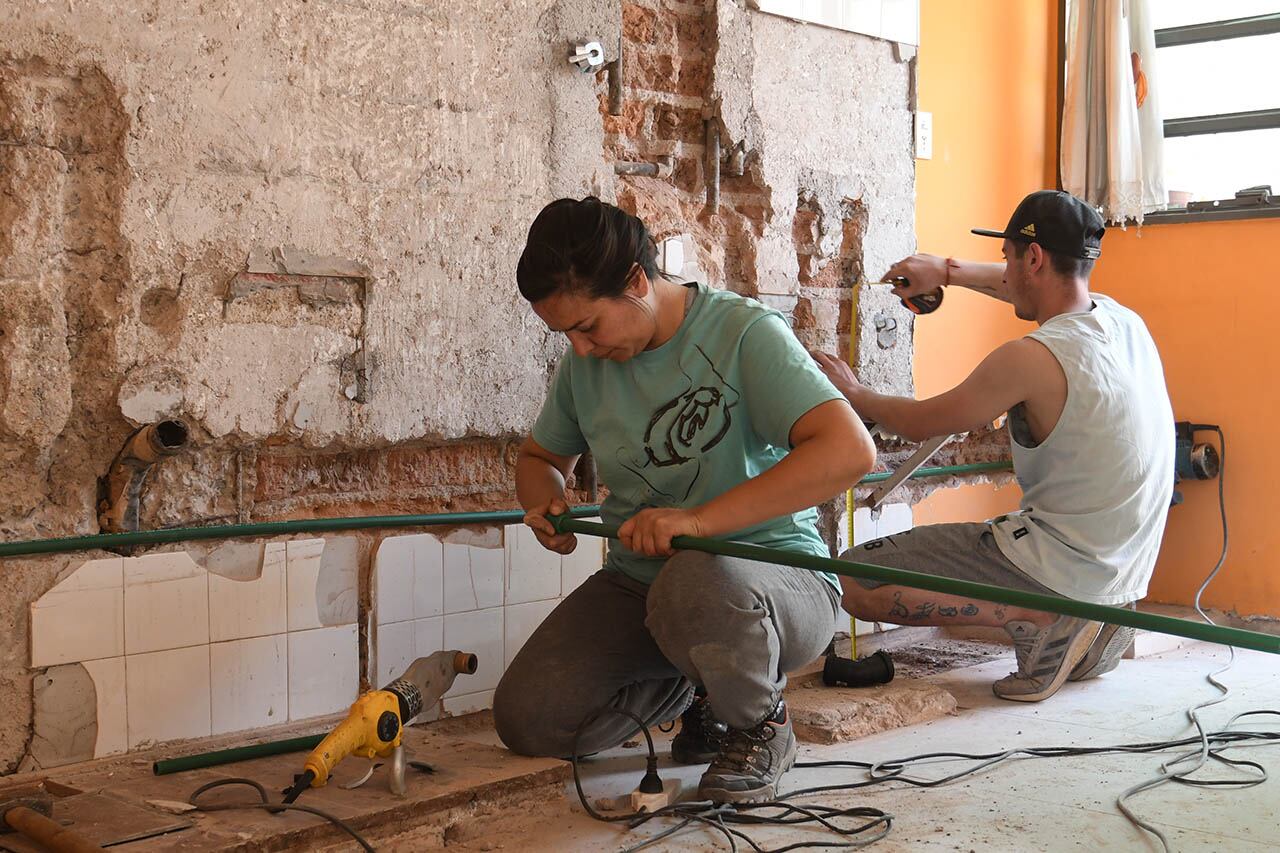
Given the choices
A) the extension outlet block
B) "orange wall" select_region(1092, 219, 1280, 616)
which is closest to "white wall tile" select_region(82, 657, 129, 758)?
the extension outlet block

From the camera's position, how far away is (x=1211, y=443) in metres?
4.38

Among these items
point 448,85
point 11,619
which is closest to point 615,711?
point 11,619

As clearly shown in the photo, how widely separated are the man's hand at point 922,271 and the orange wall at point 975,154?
0.80 meters

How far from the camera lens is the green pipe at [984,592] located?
163 centimetres

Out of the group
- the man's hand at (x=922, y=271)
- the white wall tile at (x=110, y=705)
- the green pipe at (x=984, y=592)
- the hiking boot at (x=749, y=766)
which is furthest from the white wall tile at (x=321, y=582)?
the man's hand at (x=922, y=271)

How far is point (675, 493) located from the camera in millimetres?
2381

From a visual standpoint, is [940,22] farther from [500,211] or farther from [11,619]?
[11,619]

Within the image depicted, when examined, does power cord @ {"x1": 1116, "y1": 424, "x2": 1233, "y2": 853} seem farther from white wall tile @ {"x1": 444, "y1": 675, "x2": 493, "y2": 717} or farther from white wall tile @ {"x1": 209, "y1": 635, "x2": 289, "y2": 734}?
white wall tile @ {"x1": 209, "y1": 635, "x2": 289, "y2": 734}

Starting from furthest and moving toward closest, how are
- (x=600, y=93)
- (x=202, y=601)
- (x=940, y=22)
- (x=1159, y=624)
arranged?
1. (x=940, y=22)
2. (x=600, y=93)
3. (x=202, y=601)
4. (x=1159, y=624)

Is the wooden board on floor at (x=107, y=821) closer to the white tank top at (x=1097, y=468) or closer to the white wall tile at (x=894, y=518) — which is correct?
the white tank top at (x=1097, y=468)

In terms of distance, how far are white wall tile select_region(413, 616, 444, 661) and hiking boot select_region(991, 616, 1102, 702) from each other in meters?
1.39

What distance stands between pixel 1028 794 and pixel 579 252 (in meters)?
1.31

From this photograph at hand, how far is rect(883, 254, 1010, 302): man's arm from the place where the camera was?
336cm

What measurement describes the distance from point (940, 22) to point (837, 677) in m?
2.32
